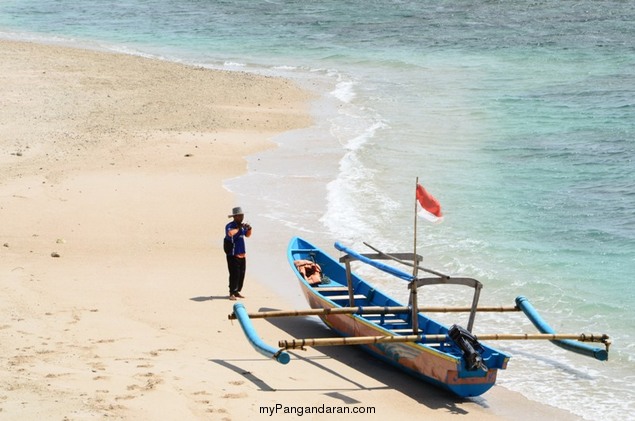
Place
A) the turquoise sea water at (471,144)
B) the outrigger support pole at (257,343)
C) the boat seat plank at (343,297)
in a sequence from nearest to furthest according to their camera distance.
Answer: the outrigger support pole at (257,343)
the boat seat plank at (343,297)
the turquoise sea water at (471,144)

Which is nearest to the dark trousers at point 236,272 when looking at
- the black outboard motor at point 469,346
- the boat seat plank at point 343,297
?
the boat seat plank at point 343,297

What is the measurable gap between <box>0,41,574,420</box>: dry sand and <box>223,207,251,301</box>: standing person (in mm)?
296

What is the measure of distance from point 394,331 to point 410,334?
0.20 m

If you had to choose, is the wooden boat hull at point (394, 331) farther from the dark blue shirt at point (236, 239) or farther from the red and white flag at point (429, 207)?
the red and white flag at point (429, 207)

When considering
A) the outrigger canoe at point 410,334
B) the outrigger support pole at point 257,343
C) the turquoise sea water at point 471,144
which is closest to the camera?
the outrigger support pole at point 257,343

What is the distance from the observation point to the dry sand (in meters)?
10.4

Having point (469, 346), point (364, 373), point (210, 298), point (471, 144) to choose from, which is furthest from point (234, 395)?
point (471, 144)

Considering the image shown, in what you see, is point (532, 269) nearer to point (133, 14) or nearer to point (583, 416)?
point (583, 416)

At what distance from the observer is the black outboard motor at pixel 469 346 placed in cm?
1084

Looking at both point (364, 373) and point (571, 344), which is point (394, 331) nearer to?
point (364, 373)

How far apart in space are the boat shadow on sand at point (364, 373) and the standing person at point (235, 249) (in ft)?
3.06

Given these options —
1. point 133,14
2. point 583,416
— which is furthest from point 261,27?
point 583,416

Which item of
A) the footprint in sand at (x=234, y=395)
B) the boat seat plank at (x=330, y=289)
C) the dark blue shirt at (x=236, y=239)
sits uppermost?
the dark blue shirt at (x=236, y=239)

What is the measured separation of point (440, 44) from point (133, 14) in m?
18.9
